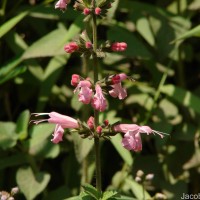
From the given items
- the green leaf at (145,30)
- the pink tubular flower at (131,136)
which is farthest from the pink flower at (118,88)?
the green leaf at (145,30)

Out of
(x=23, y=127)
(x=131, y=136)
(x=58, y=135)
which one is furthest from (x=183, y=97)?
(x=58, y=135)

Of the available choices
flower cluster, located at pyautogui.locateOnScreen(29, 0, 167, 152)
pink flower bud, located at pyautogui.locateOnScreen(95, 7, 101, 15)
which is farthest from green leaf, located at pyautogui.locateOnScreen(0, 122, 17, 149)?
pink flower bud, located at pyautogui.locateOnScreen(95, 7, 101, 15)

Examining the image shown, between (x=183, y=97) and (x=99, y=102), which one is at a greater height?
(x=99, y=102)

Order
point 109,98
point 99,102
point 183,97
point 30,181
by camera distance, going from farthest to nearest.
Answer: point 109,98
point 183,97
point 30,181
point 99,102

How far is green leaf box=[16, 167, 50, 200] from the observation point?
209 centimetres

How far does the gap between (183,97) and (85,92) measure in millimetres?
1039

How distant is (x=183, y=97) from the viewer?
2426mm

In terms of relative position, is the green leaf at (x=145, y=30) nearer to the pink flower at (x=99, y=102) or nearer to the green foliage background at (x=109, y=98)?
the green foliage background at (x=109, y=98)

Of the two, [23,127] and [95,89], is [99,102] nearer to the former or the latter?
[95,89]

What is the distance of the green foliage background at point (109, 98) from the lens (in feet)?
7.46

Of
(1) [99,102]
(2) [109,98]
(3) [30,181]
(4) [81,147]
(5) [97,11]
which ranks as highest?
(5) [97,11]

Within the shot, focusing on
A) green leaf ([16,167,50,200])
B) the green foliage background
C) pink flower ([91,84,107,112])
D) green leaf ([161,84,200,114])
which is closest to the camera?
pink flower ([91,84,107,112])

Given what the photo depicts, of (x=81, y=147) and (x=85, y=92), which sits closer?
(x=85, y=92)

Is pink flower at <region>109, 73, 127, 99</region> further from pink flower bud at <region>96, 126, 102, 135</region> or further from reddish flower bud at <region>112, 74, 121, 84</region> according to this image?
pink flower bud at <region>96, 126, 102, 135</region>
